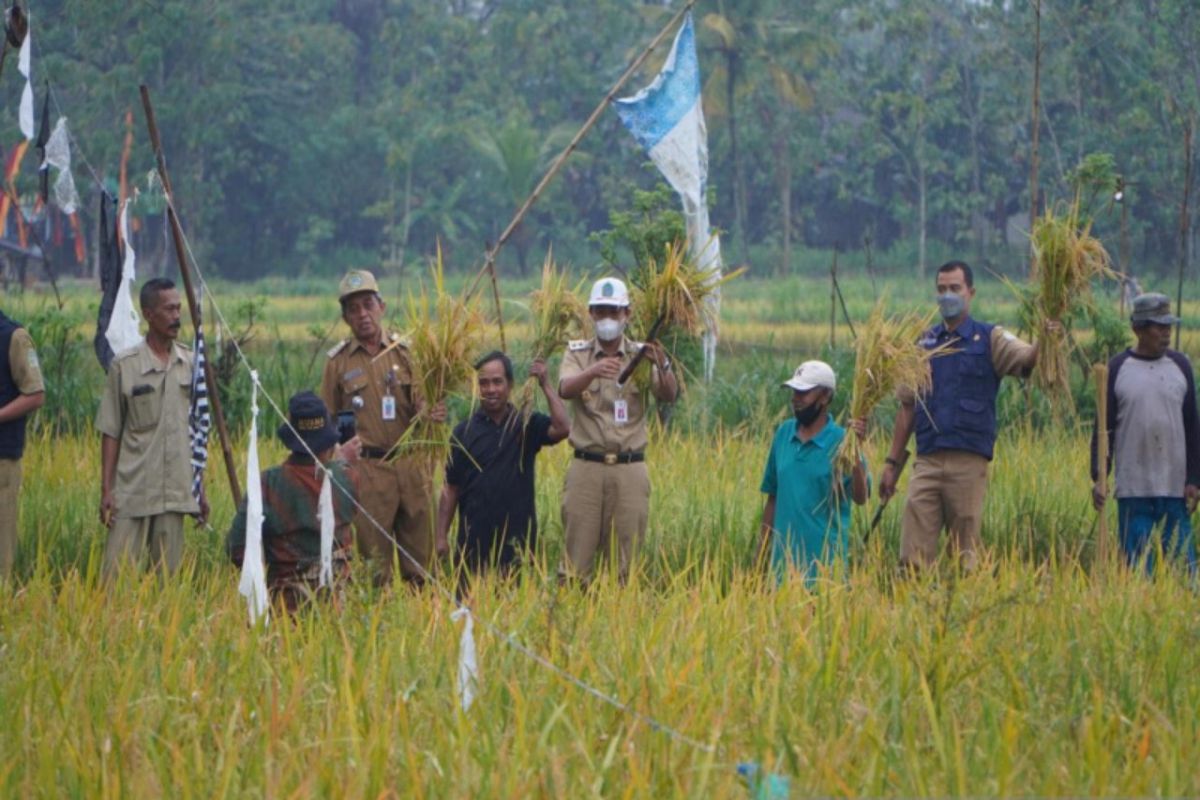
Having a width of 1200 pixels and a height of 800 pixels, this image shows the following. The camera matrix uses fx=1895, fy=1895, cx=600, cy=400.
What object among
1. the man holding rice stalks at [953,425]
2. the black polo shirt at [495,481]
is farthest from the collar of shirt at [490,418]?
the man holding rice stalks at [953,425]

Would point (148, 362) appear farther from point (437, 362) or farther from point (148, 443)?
point (437, 362)

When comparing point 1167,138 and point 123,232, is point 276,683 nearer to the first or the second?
point 123,232

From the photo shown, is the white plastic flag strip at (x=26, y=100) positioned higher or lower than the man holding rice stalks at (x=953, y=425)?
higher

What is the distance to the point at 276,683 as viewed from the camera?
4.86 metres

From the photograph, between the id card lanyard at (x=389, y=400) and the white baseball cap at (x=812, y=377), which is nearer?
the white baseball cap at (x=812, y=377)

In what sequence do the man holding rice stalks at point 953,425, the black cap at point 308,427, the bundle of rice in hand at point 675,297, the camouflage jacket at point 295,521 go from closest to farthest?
the black cap at point 308,427, the camouflage jacket at point 295,521, the bundle of rice in hand at point 675,297, the man holding rice stalks at point 953,425

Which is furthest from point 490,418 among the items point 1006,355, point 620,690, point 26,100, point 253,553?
point 26,100

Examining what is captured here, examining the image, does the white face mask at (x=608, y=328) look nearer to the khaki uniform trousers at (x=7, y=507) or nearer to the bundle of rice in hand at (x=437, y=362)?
the bundle of rice in hand at (x=437, y=362)

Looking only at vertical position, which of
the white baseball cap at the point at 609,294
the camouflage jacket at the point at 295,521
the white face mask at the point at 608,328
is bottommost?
Result: the camouflage jacket at the point at 295,521

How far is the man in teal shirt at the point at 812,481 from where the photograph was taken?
6.68 metres

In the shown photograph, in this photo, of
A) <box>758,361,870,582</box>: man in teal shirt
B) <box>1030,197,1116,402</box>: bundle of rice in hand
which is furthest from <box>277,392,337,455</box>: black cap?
<box>1030,197,1116,402</box>: bundle of rice in hand

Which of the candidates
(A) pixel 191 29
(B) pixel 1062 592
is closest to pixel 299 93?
(A) pixel 191 29

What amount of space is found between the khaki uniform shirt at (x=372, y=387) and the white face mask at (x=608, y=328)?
0.76m

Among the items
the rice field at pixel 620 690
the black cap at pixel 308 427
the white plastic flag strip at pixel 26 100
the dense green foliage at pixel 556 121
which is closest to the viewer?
the rice field at pixel 620 690
